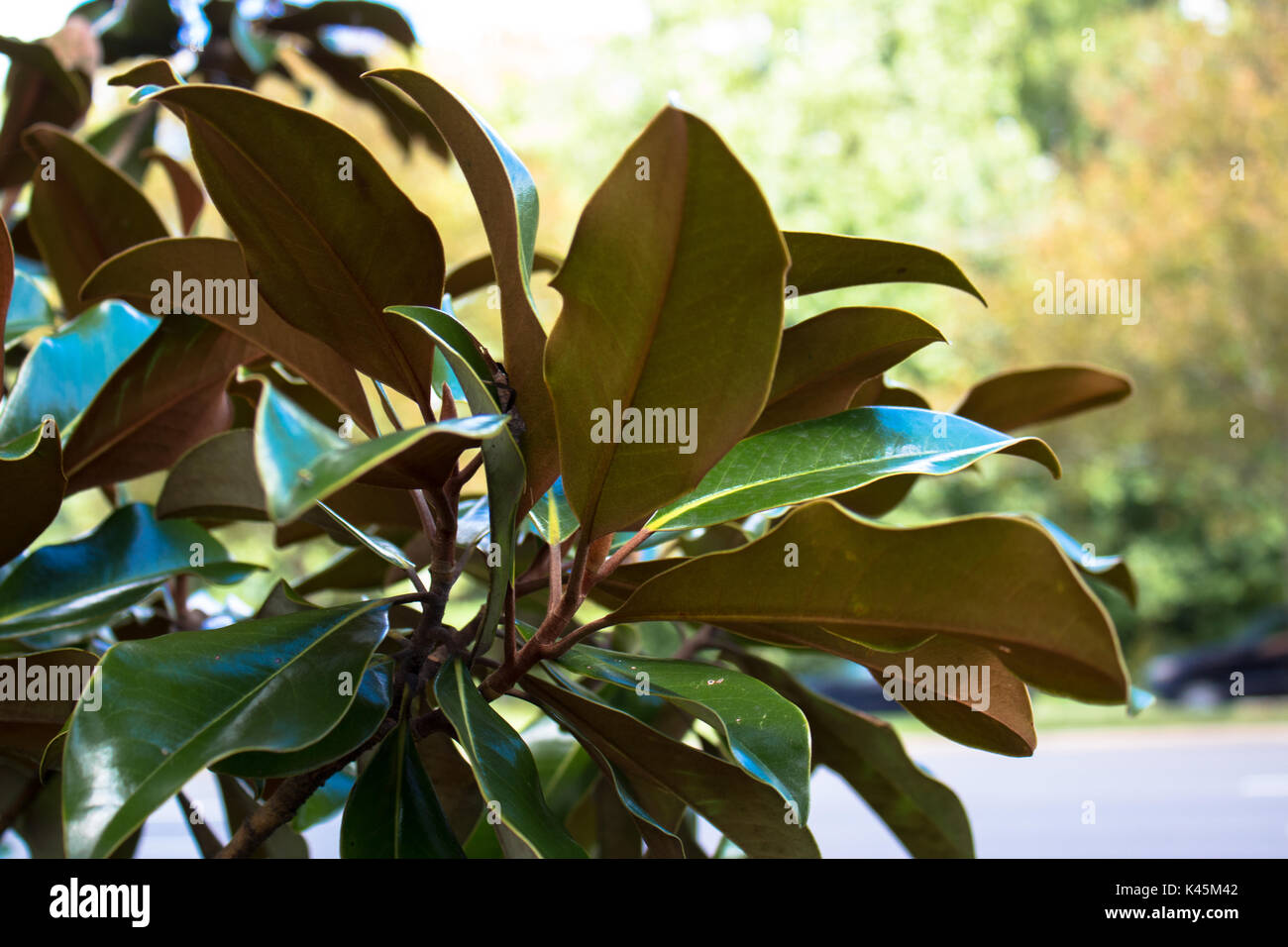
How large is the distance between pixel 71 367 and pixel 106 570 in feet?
0.54

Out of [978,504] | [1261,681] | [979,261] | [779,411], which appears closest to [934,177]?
[979,261]

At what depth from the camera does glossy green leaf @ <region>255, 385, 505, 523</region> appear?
39cm

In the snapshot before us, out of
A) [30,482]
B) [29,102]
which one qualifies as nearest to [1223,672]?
[29,102]

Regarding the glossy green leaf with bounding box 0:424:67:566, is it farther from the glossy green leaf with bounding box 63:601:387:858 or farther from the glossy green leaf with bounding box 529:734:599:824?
the glossy green leaf with bounding box 529:734:599:824

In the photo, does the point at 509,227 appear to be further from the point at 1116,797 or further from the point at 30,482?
the point at 1116,797

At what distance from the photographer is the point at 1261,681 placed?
9.87 metres

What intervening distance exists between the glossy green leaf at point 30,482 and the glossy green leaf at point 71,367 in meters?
0.11

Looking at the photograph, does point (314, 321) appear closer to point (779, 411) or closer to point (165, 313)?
point (165, 313)

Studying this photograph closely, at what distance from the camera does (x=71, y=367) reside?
0.86m

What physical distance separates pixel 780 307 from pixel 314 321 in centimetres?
31

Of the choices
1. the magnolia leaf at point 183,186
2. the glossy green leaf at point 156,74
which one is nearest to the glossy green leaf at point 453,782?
the glossy green leaf at point 156,74

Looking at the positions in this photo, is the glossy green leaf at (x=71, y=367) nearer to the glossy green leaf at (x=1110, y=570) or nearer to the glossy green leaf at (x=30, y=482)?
the glossy green leaf at (x=30, y=482)
